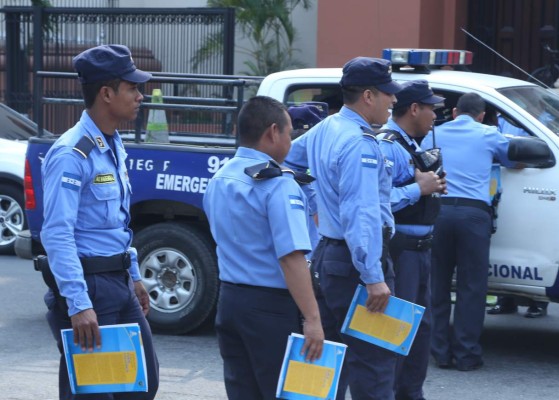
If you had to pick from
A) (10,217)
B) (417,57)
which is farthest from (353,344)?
(10,217)

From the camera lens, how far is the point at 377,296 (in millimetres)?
5004

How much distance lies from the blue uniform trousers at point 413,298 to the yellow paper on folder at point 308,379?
1.31 metres

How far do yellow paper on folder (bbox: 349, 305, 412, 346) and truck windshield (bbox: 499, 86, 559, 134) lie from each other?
2495 millimetres

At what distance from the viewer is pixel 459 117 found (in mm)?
6980

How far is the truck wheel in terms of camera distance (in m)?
11.5

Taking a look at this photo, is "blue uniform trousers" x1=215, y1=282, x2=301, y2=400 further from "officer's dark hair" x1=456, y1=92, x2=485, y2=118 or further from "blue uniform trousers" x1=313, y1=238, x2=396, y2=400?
"officer's dark hair" x1=456, y1=92, x2=485, y2=118

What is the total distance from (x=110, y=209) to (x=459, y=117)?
10.1 feet

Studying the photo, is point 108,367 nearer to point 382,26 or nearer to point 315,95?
point 315,95

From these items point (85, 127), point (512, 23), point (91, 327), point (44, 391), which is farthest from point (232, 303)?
point (512, 23)

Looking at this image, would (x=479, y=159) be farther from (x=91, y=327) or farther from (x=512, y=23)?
(x=512, y=23)

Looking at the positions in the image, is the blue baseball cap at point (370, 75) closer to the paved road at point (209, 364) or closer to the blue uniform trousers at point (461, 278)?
the blue uniform trousers at point (461, 278)

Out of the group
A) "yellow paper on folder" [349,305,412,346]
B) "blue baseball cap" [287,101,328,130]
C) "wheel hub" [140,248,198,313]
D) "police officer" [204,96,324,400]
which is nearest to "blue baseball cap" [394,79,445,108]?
"blue baseball cap" [287,101,328,130]

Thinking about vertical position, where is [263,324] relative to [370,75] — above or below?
below

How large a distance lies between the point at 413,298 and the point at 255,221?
1.62 meters
